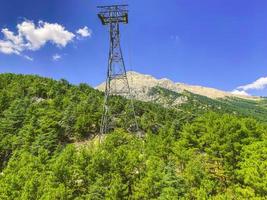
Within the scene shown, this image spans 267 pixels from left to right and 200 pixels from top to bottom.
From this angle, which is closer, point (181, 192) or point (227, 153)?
point (181, 192)

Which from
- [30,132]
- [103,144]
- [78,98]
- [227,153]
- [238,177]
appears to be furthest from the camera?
[78,98]

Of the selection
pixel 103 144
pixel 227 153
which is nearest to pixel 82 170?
pixel 103 144

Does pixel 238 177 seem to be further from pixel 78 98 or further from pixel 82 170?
pixel 78 98

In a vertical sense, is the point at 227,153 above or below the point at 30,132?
below

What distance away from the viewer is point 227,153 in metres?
44.7

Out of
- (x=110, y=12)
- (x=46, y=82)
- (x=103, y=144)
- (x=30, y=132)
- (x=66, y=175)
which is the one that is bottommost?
(x=66, y=175)

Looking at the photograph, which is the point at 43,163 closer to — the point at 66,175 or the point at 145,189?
the point at 66,175

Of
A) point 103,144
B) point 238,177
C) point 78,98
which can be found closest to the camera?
point 238,177

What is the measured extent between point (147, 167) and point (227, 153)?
11441 mm

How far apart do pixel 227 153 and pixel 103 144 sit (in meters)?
18.5

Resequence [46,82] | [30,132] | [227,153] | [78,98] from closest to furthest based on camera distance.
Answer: [227,153] < [30,132] < [78,98] < [46,82]

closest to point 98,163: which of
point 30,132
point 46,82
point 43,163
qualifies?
point 43,163

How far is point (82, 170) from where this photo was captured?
44469mm

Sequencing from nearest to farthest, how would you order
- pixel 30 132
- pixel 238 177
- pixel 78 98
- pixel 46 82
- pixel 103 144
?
1. pixel 238 177
2. pixel 103 144
3. pixel 30 132
4. pixel 78 98
5. pixel 46 82
